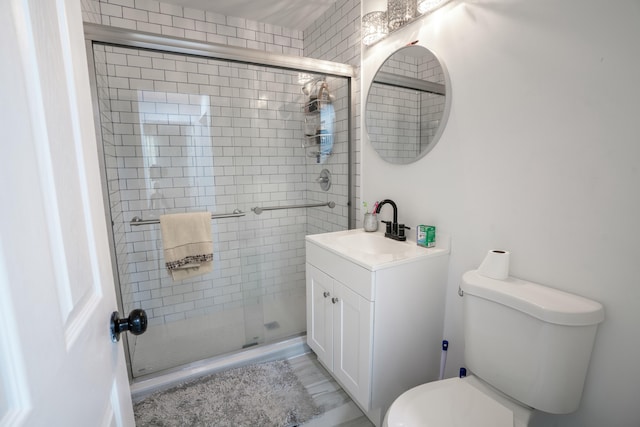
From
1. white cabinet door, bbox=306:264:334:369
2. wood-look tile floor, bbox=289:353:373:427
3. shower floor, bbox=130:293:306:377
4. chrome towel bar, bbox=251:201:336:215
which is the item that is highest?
chrome towel bar, bbox=251:201:336:215

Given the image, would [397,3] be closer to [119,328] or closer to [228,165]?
[228,165]

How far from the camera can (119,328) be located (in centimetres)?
71

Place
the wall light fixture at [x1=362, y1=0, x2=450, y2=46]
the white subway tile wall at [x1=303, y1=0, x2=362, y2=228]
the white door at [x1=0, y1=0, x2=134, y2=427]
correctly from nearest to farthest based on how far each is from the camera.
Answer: the white door at [x1=0, y1=0, x2=134, y2=427] → the wall light fixture at [x1=362, y1=0, x2=450, y2=46] → the white subway tile wall at [x1=303, y1=0, x2=362, y2=228]

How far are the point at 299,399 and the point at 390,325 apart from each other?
2.55 ft

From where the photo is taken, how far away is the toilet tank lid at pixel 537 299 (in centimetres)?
96

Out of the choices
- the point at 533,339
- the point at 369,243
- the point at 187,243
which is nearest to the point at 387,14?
the point at 369,243

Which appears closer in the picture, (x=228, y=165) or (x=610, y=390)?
(x=610, y=390)

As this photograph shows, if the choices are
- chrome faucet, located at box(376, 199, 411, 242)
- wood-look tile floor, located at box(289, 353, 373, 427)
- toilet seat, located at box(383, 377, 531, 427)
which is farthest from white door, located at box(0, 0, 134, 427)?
chrome faucet, located at box(376, 199, 411, 242)

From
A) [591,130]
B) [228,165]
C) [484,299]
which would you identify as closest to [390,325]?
[484,299]

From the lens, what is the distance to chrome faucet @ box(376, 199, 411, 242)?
1.76 meters

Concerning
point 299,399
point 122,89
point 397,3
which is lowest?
point 299,399

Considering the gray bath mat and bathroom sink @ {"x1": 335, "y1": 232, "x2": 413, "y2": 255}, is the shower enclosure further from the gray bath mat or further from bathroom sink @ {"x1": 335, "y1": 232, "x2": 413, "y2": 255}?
bathroom sink @ {"x1": 335, "y1": 232, "x2": 413, "y2": 255}

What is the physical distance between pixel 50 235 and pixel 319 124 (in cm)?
212

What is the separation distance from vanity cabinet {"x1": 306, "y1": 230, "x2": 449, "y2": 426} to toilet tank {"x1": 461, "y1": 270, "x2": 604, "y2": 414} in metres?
0.31
